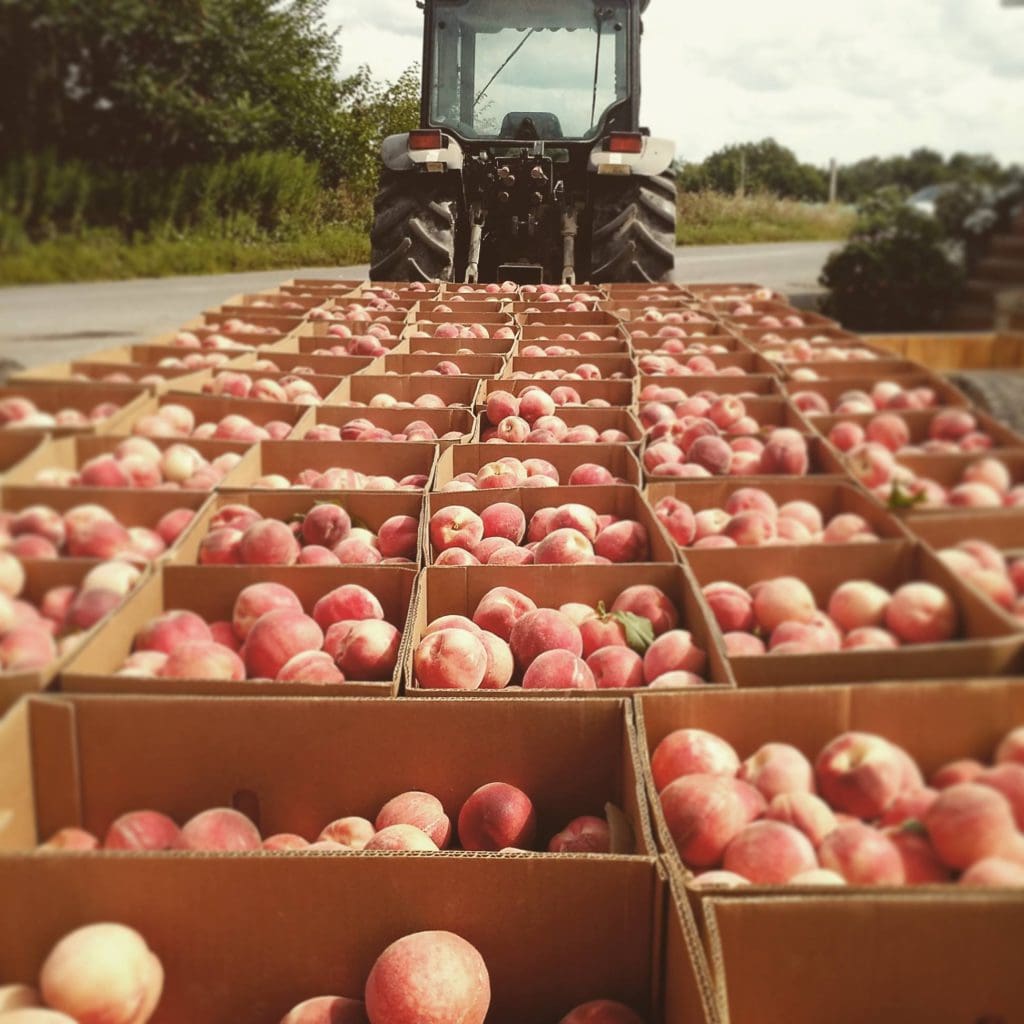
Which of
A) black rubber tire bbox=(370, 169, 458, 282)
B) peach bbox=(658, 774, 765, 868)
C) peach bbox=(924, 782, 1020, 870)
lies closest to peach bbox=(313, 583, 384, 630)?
peach bbox=(658, 774, 765, 868)

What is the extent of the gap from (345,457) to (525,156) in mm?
3333

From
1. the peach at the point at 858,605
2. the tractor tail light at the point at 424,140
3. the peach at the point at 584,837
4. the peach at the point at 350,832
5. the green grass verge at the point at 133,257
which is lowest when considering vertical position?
the peach at the point at 350,832

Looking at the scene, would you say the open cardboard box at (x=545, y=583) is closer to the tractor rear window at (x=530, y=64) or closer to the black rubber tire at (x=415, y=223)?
the tractor rear window at (x=530, y=64)

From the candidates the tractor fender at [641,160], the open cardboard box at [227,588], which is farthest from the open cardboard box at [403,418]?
the tractor fender at [641,160]

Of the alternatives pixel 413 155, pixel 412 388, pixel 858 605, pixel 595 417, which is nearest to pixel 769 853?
pixel 858 605

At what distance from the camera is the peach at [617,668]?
162 centimetres

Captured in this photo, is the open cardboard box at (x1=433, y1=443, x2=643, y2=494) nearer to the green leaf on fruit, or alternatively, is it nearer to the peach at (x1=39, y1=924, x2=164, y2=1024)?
the green leaf on fruit

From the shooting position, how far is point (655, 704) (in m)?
1.30

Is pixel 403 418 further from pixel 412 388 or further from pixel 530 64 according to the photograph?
pixel 530 64

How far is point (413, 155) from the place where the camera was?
16.3 ft

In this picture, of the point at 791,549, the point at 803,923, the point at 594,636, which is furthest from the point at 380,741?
the point at 791,549

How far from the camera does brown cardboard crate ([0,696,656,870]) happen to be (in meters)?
1.33

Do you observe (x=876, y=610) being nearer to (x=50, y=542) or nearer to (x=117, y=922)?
(x=117, y=922)

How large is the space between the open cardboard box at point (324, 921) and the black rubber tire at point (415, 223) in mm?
4601
